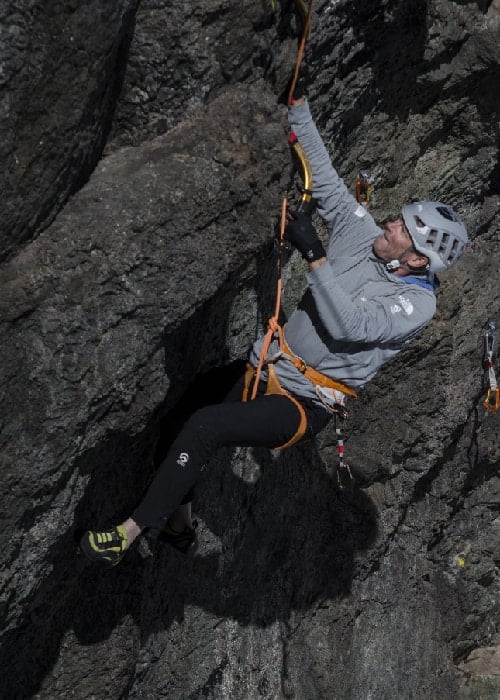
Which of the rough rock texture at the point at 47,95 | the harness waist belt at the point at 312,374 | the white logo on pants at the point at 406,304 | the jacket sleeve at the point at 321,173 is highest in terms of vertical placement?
the rough rock texture at the point at 47,95

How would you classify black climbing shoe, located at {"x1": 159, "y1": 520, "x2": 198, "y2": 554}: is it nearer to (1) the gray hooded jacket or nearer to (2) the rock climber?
(2) the rock climber

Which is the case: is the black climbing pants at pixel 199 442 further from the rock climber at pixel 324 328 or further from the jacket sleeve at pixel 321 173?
the jacket sleeve at pixel 321 173

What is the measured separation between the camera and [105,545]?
5.59m

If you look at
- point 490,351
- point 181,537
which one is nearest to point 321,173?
point 181,537

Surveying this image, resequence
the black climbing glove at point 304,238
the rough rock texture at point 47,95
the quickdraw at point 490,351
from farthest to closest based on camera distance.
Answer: the quickdraw at point 490,351
the black climbing glove at point 304,238
the rough rock texture at point 47,95

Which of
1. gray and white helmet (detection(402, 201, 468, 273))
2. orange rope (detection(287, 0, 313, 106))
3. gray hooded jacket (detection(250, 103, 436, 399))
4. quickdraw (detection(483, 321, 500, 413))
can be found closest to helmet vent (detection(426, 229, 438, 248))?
gray and white helmet (detection(402, 201, 468, 273))

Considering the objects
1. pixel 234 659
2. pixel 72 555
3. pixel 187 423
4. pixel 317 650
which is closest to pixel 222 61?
pixel 187 423

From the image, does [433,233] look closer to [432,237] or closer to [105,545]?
[432,237]

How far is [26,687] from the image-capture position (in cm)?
657

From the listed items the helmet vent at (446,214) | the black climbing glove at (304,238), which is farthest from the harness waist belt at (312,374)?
the helmet vent at (446,214)

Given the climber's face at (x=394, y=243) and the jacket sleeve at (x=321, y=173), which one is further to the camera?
the jacket sleeve at (x=321, y=173)

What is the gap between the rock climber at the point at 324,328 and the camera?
18.3ft

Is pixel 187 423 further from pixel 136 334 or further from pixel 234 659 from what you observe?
pixel 234 659

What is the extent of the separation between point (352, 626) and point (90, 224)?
6288mm
